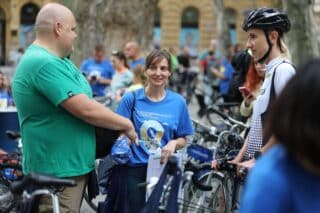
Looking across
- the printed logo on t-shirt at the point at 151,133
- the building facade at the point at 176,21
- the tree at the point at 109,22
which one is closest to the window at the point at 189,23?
the building facade at the point at 176,21

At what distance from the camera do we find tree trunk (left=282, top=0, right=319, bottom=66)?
19.2m

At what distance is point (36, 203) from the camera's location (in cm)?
427

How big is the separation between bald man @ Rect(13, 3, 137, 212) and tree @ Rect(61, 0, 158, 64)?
1178cm

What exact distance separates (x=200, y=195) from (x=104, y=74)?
9250mm

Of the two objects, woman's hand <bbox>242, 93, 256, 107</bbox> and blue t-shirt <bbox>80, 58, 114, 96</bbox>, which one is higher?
woman's hand <bbox>242, 93, 256, 107</bbox>

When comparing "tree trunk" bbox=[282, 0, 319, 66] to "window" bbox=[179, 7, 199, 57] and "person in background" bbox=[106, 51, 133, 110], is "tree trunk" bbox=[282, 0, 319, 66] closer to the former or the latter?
"person in background" bbox=[106, 51, 133, 110]

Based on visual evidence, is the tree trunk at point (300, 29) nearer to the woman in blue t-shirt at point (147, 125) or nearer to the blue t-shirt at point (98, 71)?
the blue t-shirt at point (98, 71)

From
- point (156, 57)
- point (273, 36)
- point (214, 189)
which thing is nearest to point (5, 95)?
point (156, 57)

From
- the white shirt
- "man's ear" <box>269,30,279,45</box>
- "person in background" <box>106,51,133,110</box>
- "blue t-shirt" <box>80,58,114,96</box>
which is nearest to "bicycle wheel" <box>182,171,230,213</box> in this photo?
the white shirt

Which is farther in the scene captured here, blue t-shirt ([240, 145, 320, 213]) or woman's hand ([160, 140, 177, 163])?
woman's hand ([160, 140, 177, 163])

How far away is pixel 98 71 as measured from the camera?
1373 centimetres

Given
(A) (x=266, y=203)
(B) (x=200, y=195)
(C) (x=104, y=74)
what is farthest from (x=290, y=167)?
(C) (x=104, y=74)

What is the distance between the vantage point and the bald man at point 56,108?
4.20 metres

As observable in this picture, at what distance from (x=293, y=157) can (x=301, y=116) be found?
141 millimetres
